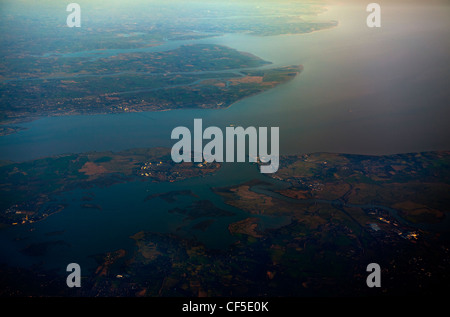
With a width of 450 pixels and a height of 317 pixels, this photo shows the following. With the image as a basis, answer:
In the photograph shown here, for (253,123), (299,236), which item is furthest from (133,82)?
(299,236)

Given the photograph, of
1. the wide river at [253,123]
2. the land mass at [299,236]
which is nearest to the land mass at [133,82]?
the wide river at [253,123]

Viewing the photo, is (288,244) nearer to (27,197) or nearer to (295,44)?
(27,197)

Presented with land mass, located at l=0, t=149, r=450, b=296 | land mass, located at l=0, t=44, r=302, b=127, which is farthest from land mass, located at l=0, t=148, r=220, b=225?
land mass, located at l=0, t=44, r=302, b=127

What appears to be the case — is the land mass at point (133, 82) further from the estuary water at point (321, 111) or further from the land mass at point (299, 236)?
the land mass at point (299, 236)

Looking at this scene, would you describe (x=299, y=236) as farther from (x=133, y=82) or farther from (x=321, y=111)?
(x=133, y=82)

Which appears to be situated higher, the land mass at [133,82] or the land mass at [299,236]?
the land mass at [133,82]

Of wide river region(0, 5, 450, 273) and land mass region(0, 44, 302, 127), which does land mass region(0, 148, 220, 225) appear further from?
land mass region(0, 44, 302, 127)

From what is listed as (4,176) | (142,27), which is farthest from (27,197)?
(142,27)

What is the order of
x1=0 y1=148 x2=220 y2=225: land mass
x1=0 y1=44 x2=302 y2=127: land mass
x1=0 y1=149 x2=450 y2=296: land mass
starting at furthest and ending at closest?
1. x1=0 y1=44 x2=302 y2=127: land mass
2. x1=0 y1=148 x2=220 y2=225: land mass
3. x1=0 y1=149 x2=450 y2=296: land mass

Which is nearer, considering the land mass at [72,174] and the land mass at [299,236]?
the land mass at [299,236]
